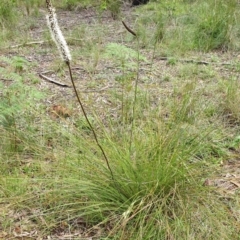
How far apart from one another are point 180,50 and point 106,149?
3.32 meters

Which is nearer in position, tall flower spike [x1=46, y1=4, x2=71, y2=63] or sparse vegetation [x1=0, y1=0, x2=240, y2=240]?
tall flower spike [x1=46, y1=4, x2=71, y2=63]

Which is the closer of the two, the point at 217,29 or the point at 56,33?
the point at 56,33

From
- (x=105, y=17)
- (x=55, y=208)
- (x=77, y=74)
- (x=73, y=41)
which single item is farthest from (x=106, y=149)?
(x=105, y=17)

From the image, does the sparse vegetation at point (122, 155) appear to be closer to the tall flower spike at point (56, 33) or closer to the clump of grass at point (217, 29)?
the clump of grass at point (217, 29)

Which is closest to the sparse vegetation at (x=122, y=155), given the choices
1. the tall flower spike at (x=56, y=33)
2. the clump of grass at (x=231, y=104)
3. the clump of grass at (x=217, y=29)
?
the clump of grass at (x=231, y=104)

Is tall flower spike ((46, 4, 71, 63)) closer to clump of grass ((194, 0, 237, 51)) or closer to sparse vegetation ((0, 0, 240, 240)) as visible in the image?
sparse vegetation ((0, 0, 240, 240))

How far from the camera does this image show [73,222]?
2.29 metres

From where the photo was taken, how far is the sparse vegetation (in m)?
2.18

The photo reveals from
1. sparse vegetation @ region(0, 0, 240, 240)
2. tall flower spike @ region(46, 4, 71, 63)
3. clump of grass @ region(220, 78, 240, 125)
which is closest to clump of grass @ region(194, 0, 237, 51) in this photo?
sparse vegetation @ region(0, 0, 240, 240)

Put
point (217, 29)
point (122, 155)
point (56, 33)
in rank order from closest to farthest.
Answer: point (56, 33), point (122, 155), point (217, 29)

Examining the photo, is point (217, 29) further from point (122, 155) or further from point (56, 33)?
point (56, 33)

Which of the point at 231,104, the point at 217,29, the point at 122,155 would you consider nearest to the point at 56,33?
the point at 122,155

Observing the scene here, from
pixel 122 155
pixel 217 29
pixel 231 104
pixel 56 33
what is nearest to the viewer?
pixel 56 33

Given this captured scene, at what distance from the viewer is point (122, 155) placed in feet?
7.77
